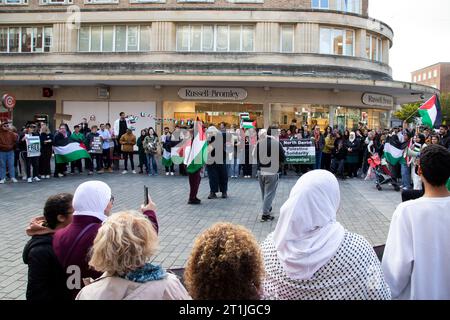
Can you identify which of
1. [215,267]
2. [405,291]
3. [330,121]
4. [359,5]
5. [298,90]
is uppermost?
[359,5]

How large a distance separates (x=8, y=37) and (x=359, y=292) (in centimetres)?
3139

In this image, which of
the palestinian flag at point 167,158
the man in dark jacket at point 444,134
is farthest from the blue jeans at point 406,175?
the palestinian flag at point 167,158

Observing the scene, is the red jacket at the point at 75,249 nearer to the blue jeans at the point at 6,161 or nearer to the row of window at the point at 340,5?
the blue jeans at the point at 6,161

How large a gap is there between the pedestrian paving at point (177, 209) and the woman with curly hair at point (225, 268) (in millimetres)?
3527

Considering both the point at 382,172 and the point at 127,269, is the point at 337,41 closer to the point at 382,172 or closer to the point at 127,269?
the point at 382,172

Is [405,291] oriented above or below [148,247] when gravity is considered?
below

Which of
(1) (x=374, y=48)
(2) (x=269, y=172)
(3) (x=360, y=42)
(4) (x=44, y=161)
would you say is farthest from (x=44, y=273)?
(1) (x=374, y=48)

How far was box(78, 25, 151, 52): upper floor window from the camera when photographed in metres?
27.2

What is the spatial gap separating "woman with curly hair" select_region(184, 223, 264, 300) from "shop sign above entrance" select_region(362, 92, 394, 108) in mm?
27023

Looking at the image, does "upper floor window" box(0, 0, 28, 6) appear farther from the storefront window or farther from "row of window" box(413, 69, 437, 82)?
"row of window" box(413, 69, 437, 82)

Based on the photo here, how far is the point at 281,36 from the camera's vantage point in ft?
87.4

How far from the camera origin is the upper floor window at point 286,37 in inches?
1048
